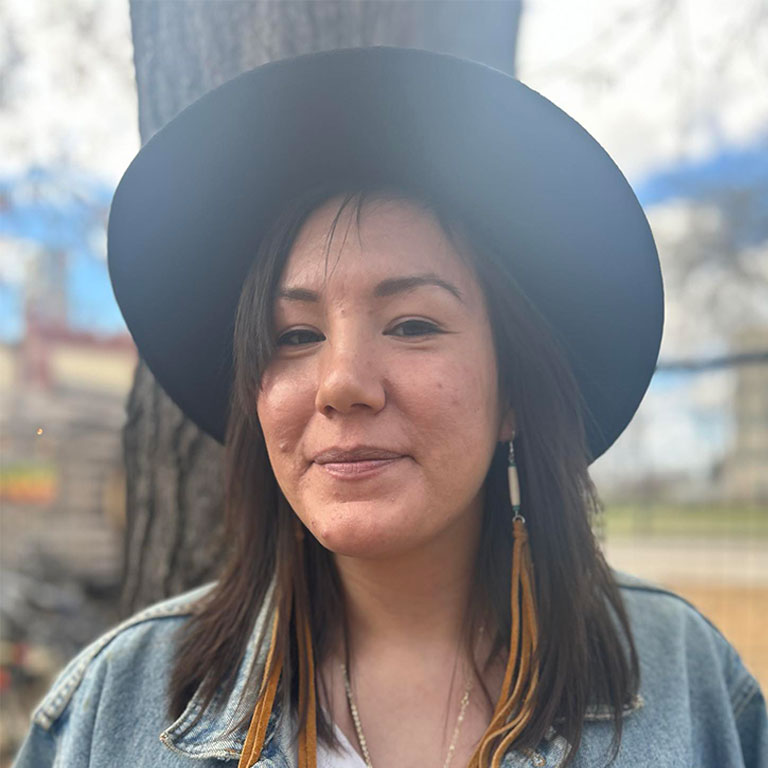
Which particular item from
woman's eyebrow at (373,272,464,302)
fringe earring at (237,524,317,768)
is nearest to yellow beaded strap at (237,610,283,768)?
fringe earring at (237,524,317,768)

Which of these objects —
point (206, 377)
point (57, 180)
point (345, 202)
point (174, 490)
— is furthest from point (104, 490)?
point (345, 202)

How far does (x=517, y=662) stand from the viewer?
1626 mm

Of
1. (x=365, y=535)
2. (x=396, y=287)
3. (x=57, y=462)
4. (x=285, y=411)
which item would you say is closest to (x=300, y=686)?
(x=365, y=535)

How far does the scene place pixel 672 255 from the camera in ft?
29.9

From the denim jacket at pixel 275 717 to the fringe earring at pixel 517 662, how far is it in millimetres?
37

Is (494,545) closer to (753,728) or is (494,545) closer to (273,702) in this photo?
(273,702)

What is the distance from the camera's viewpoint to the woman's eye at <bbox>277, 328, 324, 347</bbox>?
1.53 meters

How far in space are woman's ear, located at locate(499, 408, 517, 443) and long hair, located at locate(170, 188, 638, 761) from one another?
0.04 feet

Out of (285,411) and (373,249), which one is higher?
(373,249)

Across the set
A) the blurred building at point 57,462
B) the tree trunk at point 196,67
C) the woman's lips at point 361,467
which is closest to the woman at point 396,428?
the woman's lips at point 361,467

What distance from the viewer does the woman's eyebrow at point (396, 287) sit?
1.46 meters

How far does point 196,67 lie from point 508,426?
1.15 m

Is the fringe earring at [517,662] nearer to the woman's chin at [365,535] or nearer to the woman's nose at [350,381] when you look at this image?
the woman's chin at [365,535]

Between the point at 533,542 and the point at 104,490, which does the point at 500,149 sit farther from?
the point at 104,490
